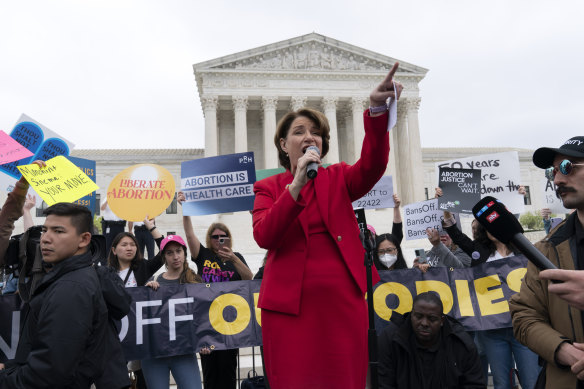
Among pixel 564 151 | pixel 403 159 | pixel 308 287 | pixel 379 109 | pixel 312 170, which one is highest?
pixel 403 159

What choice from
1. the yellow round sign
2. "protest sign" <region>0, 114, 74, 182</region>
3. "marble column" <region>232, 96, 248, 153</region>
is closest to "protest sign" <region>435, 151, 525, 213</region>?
the yellow round sign

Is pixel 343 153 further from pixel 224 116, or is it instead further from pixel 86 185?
pixel 86 185

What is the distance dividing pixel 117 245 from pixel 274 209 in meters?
4.58

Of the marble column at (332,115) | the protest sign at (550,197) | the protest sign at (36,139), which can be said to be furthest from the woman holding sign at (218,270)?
the marble column at (332,115)

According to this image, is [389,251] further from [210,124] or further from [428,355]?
[210,124]

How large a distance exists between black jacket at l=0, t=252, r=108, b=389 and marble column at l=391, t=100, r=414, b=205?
133 ft

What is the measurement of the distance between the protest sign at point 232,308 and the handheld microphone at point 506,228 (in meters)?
3.90

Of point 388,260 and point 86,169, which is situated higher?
point 86,169

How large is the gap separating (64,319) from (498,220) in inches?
98.2

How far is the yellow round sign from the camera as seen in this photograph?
7547 millimetres

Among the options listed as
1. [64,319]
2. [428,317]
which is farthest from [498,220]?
[428,317]

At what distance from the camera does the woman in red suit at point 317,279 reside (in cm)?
199

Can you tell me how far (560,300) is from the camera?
241 centimetres

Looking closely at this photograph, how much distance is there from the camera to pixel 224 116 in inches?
1795
